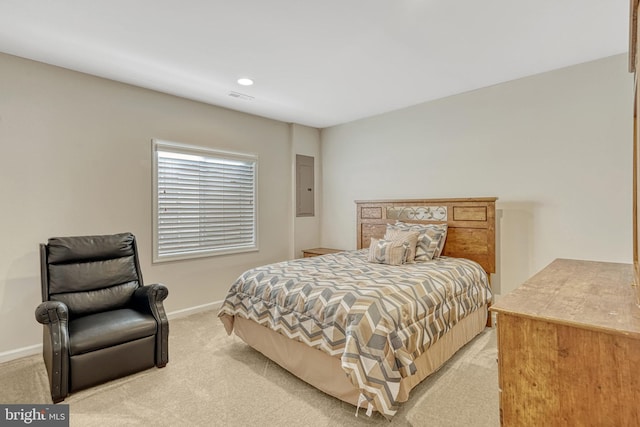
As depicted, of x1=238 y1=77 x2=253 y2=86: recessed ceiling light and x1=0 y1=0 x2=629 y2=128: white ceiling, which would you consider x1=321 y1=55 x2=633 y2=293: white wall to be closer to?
x1=0 y1=0 x2=629 y2=128: white ceiling

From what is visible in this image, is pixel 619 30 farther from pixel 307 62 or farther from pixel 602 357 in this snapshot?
pixel 602 357

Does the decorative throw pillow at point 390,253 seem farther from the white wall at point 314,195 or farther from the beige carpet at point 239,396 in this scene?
the white wall at point 314,195

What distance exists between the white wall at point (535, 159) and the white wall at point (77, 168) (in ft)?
8.69

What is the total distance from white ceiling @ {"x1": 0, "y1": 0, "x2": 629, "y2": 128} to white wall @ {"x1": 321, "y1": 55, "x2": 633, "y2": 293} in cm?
29

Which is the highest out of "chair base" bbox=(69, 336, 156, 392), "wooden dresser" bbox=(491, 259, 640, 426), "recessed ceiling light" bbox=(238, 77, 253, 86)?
"recessed ceiling light" bbox=(238, 77, 253, 86)

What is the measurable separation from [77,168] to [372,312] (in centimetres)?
314

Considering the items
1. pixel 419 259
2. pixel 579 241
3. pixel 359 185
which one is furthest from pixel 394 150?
pixel 579 241

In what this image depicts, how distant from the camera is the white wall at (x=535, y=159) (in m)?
2.85

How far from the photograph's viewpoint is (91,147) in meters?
3.20

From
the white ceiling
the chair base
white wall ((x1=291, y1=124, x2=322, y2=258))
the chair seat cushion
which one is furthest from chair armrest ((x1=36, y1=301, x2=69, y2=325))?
white wall ((x1=291, y1=124, x2=322, y2=258))

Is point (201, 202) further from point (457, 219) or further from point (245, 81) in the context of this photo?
point (457, 219)

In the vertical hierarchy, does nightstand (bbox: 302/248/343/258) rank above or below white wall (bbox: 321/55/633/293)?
below

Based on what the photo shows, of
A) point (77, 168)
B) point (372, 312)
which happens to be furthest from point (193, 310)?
point (372, 312)

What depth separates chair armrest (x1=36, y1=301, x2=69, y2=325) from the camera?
2.16 m
